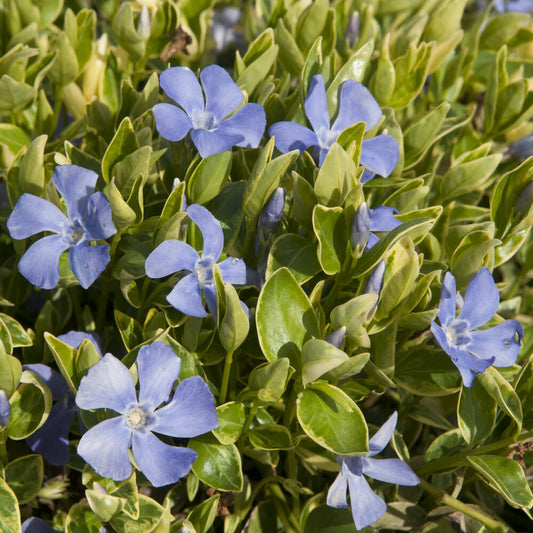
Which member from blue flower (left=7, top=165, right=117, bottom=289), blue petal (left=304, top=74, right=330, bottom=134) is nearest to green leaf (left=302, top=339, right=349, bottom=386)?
blue flower (left=7, top=165, right=117, bottom=289)

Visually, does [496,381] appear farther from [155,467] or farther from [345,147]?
[155,467]

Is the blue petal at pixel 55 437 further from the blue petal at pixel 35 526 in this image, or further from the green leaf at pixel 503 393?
the green leaf at pixel 503 393

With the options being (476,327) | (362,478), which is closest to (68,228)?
(362,478)

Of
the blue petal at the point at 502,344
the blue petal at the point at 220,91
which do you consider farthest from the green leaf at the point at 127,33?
the blue petal at the point at 502,344

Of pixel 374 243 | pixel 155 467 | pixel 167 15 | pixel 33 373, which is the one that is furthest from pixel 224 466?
pixel 167 15

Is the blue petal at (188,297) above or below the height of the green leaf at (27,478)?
above

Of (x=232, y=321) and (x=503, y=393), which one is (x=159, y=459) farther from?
(x=503, y=393)
